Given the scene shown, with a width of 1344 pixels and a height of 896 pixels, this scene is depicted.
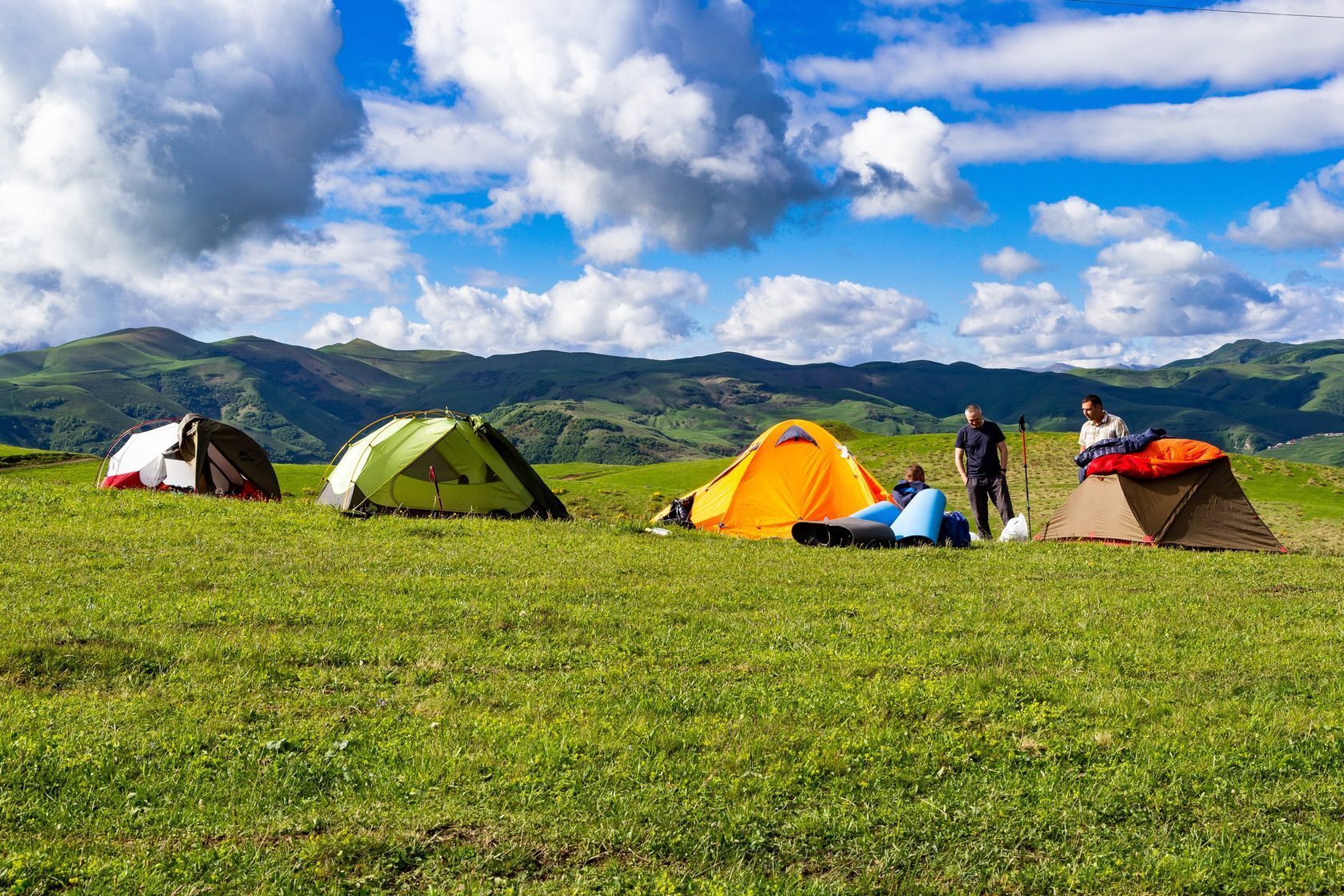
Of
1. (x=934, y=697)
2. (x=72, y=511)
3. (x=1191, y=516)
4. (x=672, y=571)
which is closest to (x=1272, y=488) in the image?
(x=1191, y=516)

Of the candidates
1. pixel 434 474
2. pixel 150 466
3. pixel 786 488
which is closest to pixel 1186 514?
pixel 786 488

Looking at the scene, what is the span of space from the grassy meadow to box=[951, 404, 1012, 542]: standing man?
771 cm

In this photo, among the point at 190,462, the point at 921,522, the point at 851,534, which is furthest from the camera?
the point at 190,462

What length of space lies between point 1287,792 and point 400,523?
17017 mm

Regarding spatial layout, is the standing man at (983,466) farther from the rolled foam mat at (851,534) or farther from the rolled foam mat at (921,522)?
the rolled foam mat at (851,534)

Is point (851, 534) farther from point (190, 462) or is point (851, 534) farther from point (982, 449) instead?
Answer: point (190, 462)

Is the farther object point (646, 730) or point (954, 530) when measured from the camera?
point (954, 530)

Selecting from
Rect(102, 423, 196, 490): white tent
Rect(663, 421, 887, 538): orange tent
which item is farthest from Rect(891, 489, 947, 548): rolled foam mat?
Rect(102, 423, 196, 490): white tent

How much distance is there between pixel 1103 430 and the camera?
73.3 feet

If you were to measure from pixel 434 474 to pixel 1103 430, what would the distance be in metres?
17.0

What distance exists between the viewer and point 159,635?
1044cm

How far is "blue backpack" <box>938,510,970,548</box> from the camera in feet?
67.4

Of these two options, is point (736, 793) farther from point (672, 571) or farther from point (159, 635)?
point (672, 571)

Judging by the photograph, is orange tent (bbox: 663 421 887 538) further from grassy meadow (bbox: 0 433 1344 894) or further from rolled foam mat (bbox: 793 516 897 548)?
grassy meadow (bbox: 0 433 1344 894)
